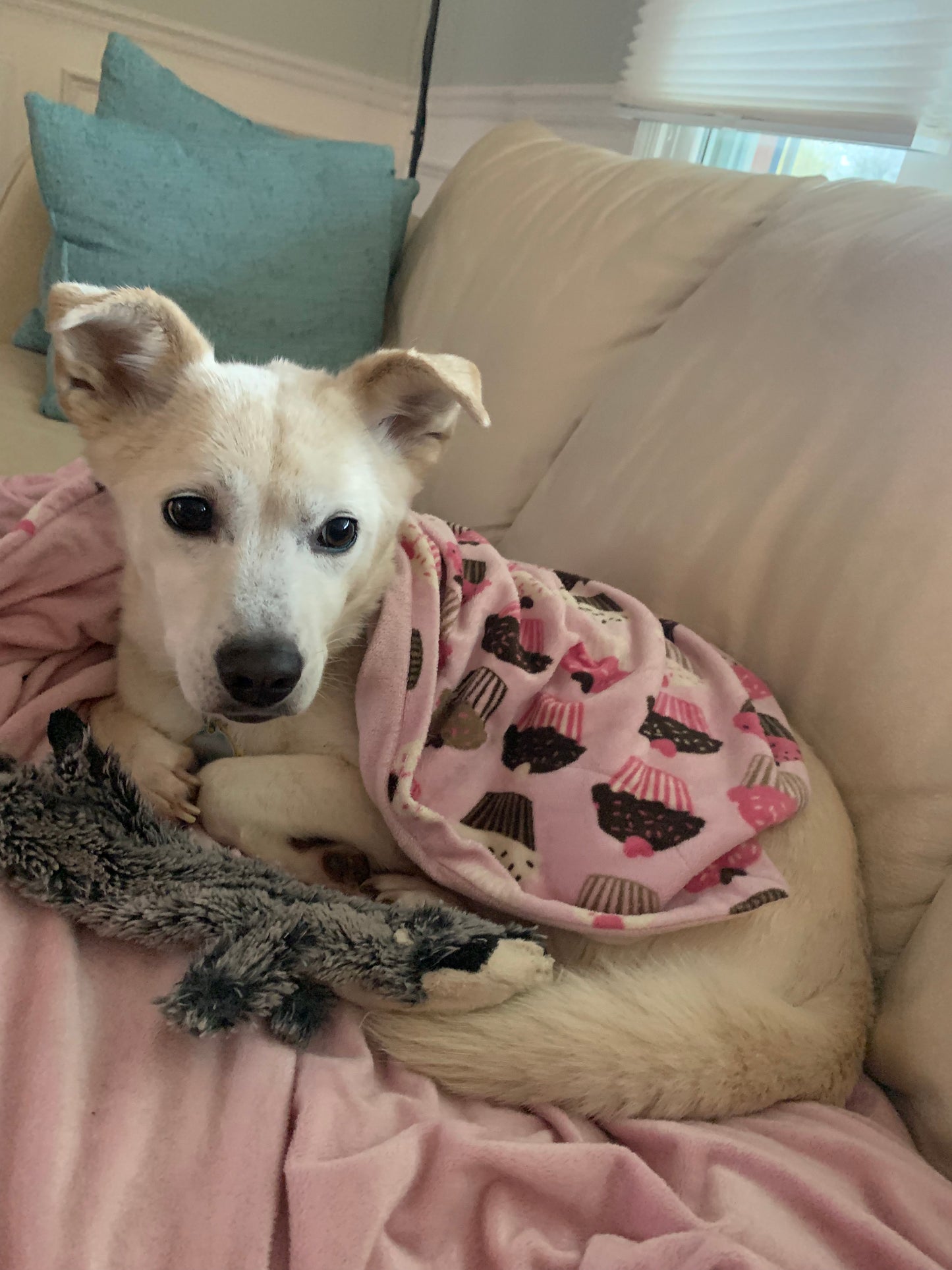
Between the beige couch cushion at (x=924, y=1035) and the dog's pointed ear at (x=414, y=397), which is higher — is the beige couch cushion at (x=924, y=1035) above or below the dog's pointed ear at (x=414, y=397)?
below

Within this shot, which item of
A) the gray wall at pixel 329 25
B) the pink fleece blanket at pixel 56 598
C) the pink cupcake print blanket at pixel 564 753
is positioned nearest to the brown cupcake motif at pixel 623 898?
the pink cupcake print blanket at pixel 564 753

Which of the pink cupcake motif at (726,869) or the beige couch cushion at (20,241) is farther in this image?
the beige couch cushion at (20,241)

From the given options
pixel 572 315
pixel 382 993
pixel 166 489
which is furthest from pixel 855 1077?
pixel 572 315

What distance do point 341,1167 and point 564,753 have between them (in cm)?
53

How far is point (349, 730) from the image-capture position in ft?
3.74

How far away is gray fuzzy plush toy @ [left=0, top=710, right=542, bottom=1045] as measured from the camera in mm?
767

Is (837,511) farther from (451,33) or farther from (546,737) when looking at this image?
(451,33)

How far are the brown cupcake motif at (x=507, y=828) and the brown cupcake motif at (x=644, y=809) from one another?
91mm

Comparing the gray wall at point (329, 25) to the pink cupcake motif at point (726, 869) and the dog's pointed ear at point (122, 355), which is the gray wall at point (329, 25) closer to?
the dog's pointed ear at point (122, 355)

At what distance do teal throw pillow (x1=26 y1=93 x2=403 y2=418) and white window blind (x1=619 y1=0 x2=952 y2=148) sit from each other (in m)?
0.79

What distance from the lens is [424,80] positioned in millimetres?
3131

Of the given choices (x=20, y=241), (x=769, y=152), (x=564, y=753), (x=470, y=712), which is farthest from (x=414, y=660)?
(x=20, y=241)

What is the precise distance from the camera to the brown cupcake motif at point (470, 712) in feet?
3.56

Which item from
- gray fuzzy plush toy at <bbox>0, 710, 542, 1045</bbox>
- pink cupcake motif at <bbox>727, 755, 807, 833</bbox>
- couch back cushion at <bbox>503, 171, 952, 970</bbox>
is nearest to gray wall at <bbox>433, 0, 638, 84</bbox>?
couch back cushion at <bbox>503, 171, 952, 970</bbox>
